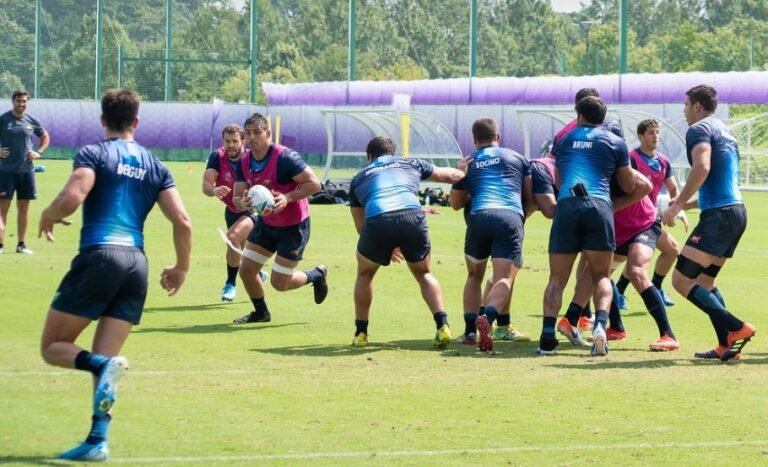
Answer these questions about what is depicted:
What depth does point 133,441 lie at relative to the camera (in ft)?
25.1

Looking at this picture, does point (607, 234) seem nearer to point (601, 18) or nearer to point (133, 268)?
point (133, 268)

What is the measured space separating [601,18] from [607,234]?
110597 mm

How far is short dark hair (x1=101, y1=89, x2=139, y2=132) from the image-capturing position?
7480mm

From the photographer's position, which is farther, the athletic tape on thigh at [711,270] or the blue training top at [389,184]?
the blue training top at [389,184]

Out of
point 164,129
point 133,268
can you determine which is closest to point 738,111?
point 164,129

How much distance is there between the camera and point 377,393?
935 centimetres

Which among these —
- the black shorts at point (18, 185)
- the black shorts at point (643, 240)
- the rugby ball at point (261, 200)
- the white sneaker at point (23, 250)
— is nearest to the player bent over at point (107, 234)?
the rugby ball at point (261, 200)

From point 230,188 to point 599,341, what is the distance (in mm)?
5434

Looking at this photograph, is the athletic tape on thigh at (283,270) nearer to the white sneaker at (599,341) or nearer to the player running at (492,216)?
the player running at (492,216)

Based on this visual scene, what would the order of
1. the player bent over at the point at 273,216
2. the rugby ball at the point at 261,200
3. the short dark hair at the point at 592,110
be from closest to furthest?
the short dark hair at the point at 592,110 < the rugby ball at the point at 261,200 < the player bent over at the point at 273,216

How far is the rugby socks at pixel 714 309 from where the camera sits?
35.8ft

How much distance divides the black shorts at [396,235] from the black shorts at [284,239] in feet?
5.71

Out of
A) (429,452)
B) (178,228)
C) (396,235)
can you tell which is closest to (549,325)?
(396,235)

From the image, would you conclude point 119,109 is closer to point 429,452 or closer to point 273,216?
point 429,452
